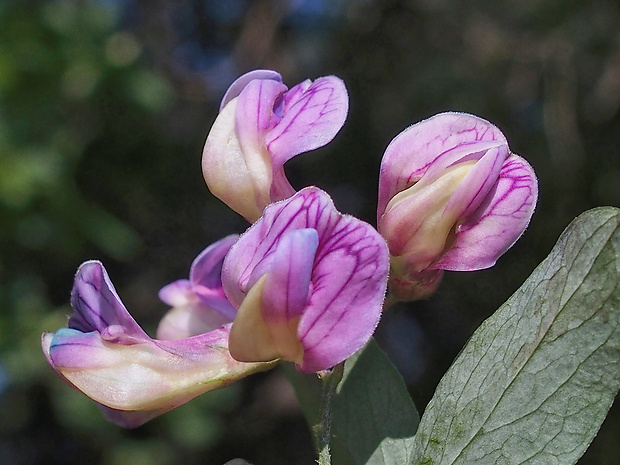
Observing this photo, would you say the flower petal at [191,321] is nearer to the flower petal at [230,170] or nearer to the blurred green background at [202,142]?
the flower petal at [230,170]

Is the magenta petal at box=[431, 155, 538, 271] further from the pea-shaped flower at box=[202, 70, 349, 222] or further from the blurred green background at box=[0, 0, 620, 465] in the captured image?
the blurred green background at box=[0, 0, 620, 465]

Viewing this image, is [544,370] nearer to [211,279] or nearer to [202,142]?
[211,279]

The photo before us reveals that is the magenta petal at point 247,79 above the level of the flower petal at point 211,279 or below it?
above

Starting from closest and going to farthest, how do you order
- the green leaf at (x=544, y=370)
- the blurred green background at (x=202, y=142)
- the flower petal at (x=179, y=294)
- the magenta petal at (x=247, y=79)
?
1. the green leaf at (x=544, y=370)
2. the magenta petal at (x=247, y=79)
3. the flower petal at (x=179, y=294)
4. the blurred green background at (x=202, y=142)

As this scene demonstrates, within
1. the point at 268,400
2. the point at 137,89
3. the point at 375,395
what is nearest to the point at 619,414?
the point at 268,400

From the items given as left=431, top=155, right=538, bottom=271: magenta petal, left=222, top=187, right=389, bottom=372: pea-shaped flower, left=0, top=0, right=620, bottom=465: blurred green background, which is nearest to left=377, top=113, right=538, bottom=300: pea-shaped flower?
left=431, top=155, right=538, bottom=271: magenta petal

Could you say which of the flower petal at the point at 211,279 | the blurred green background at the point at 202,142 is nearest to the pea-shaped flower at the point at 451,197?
the flower petal at the point at 211,279
